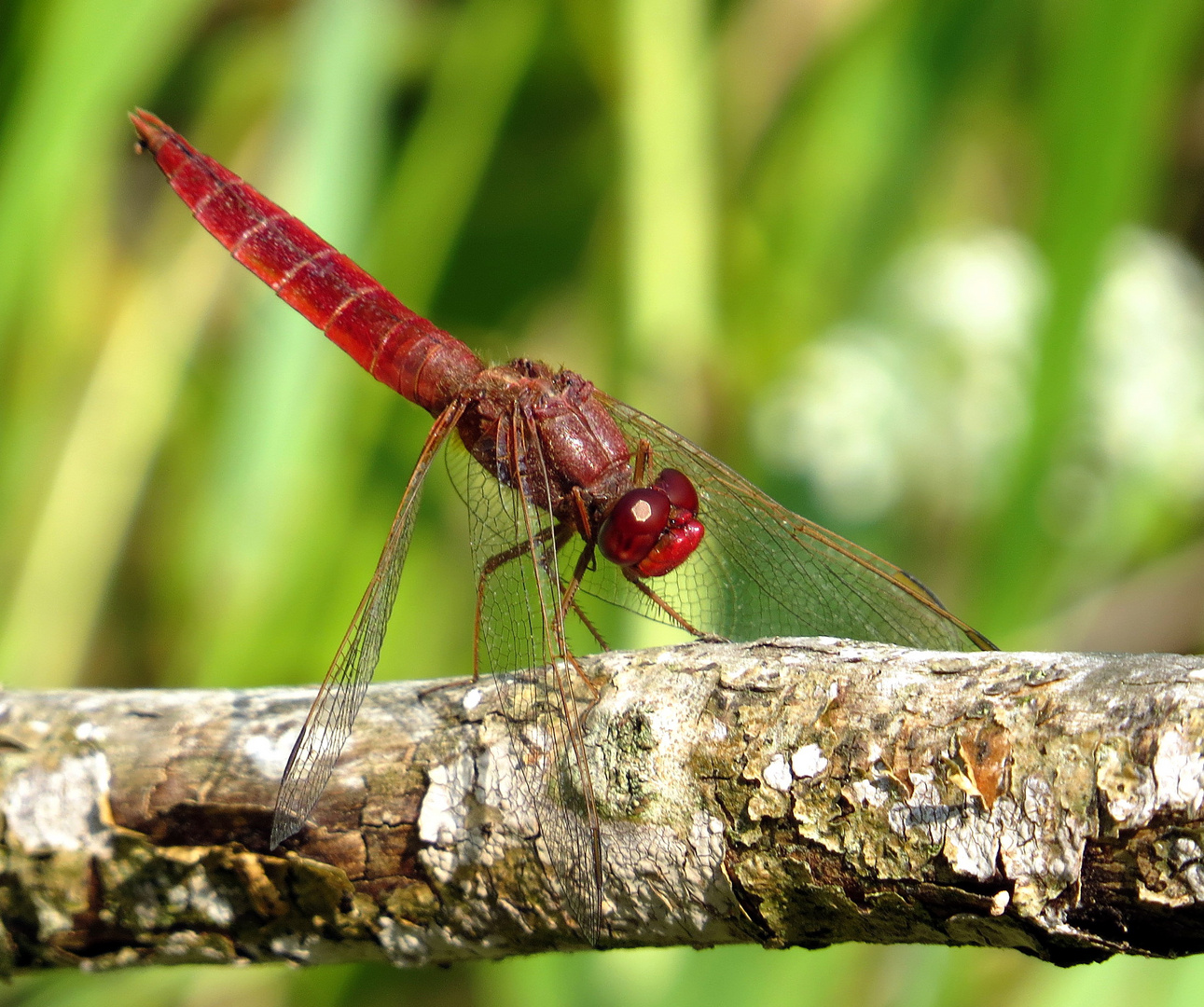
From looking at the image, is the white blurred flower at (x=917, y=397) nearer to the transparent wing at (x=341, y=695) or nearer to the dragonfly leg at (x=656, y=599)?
the dragonfly leg at (x=656, y=599)

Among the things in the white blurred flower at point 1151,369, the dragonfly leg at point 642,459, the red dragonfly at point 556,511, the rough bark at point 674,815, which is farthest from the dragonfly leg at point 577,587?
the white blurred flower at point 1151,369

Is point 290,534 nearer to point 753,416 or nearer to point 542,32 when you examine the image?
point 753,416

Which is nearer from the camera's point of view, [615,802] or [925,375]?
[615,802]

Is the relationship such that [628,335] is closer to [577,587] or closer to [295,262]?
[295,262]

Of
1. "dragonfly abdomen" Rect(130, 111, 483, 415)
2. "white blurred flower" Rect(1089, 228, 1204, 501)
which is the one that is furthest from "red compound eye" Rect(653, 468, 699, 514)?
"white blurred flower" Rect(1089, 228, 1204, 501)

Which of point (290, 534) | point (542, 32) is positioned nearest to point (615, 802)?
point (290, 534)
